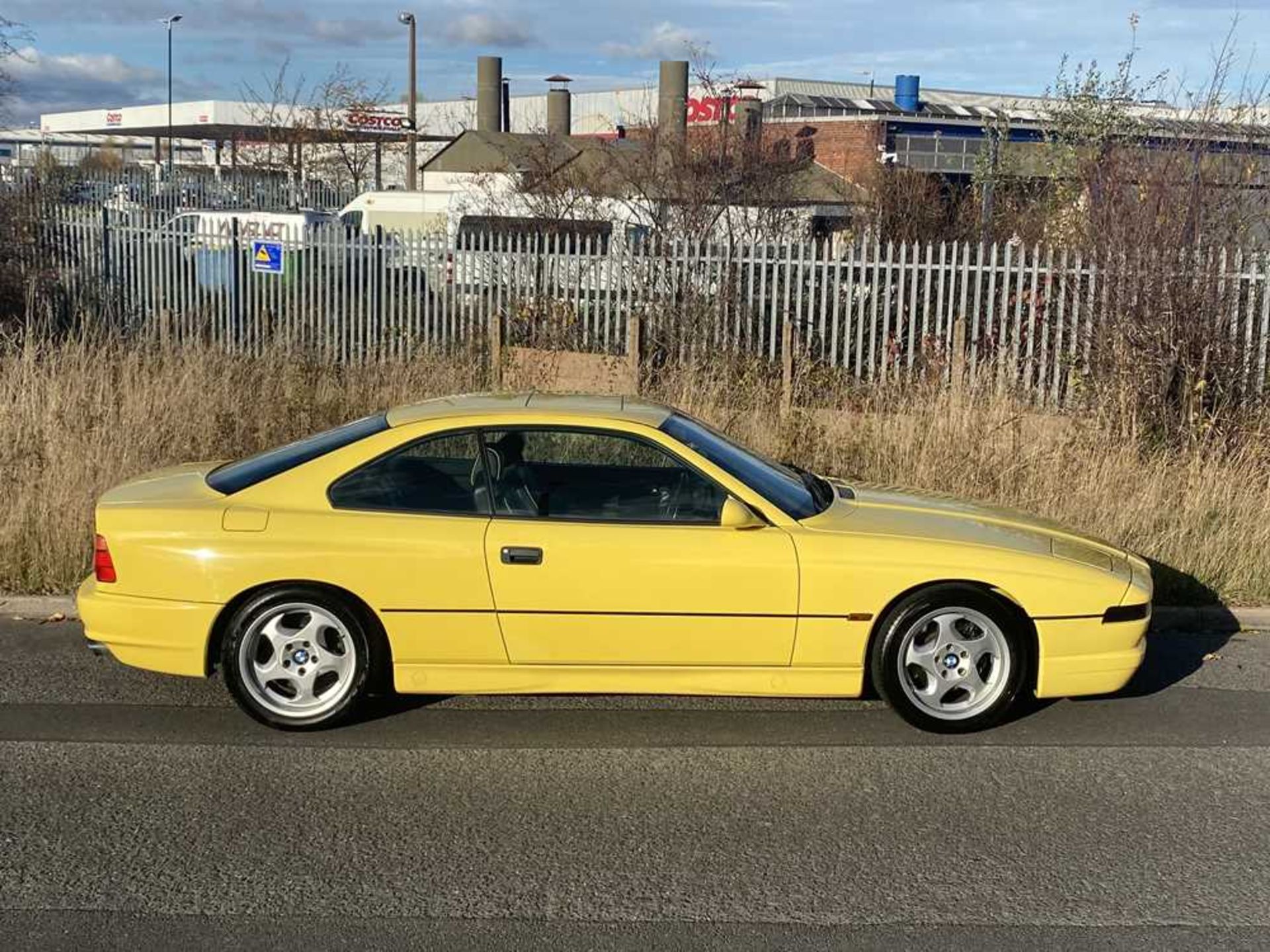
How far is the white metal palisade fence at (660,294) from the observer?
12109 millimetres

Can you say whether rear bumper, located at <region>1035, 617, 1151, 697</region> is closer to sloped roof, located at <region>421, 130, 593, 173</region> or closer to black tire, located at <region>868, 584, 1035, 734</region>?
black tire, located at <region>868, 584, 1035, 734</region>

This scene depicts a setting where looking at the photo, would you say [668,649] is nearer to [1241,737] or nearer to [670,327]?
[1241,737]

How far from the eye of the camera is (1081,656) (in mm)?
5285

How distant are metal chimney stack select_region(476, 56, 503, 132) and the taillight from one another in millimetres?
51843

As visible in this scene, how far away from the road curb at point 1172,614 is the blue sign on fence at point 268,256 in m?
9.06

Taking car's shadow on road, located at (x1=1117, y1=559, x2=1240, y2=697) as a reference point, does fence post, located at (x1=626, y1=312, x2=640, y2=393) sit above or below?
above

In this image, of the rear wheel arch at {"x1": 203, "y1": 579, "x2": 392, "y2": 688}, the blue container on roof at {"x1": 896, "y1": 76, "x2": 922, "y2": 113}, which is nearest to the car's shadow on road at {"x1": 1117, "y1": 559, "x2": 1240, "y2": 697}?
the rear wheel arch at {"x1": 203, "y1": 579, "x2": 392, "y2": 688}

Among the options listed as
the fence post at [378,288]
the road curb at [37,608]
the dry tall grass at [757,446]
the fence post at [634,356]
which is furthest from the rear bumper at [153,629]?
the fence post at [378,288]

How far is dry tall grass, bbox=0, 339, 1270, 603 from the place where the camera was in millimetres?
7887

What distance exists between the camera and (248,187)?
104ft

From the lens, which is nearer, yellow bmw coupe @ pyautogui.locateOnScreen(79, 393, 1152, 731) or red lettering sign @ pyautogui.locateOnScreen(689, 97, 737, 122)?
yellow bmw coupe @ pyautogui.locateOnScreen(79, 393, 1152, 731)

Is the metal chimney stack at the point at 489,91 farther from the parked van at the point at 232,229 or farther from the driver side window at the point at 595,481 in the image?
the driver side window at the point at 595,481

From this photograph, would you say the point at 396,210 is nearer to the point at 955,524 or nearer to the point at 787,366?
the point at 787,366

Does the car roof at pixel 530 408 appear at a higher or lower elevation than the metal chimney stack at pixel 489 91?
lower
